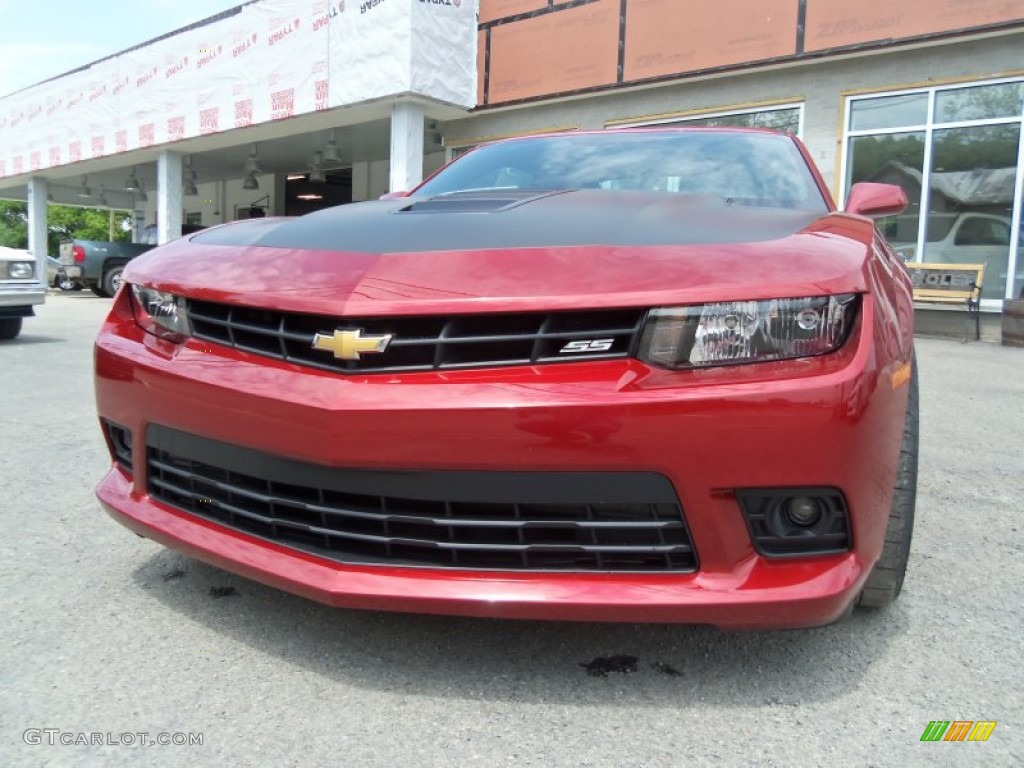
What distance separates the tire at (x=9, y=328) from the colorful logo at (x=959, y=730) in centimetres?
946

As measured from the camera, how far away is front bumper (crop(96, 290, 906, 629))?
55.4 inches

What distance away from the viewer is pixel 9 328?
27.9 ft

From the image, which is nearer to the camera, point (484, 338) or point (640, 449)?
point (640, 449)

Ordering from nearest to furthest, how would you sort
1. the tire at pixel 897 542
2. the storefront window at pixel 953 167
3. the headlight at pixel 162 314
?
the tire at pixel 897 542
the headlight at pixel 162 314
the storefront window at pixel 953 167

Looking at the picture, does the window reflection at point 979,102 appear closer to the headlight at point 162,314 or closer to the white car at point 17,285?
the headlight at point 162,314

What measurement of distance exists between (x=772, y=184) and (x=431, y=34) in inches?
436

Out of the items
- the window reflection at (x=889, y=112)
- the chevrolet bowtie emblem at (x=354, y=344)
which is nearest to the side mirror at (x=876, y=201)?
the chevrolet bowtie emblem at (x=354, y=344)

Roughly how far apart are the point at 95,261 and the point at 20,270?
911cm

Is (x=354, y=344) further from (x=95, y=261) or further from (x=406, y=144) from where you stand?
(x=95, y=261)

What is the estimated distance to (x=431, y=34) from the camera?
480 inches

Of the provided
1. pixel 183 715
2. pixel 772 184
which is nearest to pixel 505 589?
pixel 183 715

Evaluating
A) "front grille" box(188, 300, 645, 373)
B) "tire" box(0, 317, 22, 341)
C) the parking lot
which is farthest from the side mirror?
"tire" box(0, 317, 22, 341)

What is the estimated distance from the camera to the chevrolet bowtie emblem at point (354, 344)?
156cm

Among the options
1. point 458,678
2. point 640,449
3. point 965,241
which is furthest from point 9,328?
point 965,241
